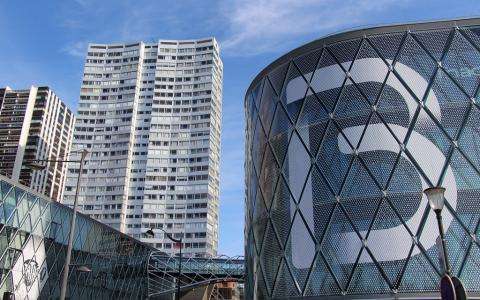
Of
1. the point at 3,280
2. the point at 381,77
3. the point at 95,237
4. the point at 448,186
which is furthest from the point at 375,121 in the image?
the point at 95,237

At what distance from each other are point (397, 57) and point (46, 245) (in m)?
30.4

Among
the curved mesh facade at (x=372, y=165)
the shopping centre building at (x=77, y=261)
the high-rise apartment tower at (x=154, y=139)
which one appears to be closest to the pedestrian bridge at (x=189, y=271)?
the shopping centre building at (x=77, y=261)

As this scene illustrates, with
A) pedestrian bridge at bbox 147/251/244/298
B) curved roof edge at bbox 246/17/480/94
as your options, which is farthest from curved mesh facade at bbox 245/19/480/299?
pedestrian bridge at bbox 147/251/244/298

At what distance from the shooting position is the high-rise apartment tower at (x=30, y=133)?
154500 millimetres

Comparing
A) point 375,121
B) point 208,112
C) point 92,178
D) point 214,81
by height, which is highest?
point 214,81

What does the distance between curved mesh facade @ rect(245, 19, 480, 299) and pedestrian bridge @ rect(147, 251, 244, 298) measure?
38221mm

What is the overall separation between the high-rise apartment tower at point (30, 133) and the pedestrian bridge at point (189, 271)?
10179 centimetres

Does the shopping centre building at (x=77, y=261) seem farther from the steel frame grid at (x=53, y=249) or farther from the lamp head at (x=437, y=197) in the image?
the lamp head at (x=437, y=197)

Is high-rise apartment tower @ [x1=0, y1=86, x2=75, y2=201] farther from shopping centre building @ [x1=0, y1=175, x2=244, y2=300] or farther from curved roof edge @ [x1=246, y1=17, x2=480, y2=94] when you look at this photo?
curved roof edge @ [x1=246, y1=17, x2=480, y2=94]

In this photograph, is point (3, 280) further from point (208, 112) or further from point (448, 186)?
point (208, 112)

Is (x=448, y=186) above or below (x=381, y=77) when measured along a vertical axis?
below

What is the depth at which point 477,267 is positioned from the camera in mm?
20188

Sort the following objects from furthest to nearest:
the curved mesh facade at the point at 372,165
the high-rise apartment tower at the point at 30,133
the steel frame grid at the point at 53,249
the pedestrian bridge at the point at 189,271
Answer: the high-rise apartment tower at the point at 30,133 → the pedestrian bridge at the point at 189,271 → the steel frame grid at the point at 53,249 → the curved mesh facade at the point at 372,165

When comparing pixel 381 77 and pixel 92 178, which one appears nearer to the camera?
pixel 381 77
